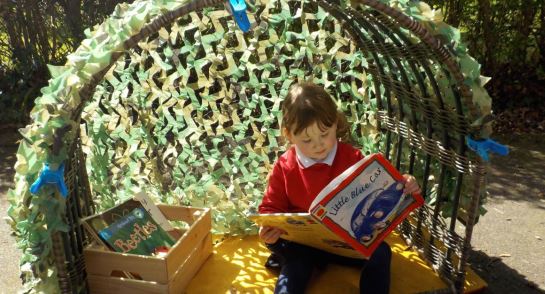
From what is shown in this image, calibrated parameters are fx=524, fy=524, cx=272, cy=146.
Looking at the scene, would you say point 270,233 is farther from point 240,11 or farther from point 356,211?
point 240,11

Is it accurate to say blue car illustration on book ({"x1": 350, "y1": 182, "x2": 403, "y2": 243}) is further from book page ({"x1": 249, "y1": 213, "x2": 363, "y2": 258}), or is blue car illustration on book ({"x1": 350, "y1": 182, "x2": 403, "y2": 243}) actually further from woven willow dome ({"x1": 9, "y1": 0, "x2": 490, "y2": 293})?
woven willow dome ({"x1": 9, "y1": 0, "x2": 490, "y2": 293})

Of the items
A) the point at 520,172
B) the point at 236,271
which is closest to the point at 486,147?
the point at 236,271

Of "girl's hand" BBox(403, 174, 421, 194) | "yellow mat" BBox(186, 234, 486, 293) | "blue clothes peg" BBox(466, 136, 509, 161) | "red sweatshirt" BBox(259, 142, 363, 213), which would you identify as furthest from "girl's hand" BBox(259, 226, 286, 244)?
"blue clothes peg" BBox(466, 136, 509, 161)

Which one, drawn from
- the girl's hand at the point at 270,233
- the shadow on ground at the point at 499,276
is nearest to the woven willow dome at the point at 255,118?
the shadow on ground at the point at 499,276

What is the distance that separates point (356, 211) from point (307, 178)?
33 cm

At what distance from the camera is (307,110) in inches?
79.1

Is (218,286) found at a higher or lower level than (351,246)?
lower

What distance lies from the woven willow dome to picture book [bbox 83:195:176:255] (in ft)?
0.27

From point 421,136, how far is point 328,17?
776 millimetres

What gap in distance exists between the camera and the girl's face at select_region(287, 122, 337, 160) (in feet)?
6.67

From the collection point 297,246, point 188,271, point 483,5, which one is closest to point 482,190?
point 297,246

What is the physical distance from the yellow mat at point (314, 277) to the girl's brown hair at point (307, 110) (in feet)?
2.19

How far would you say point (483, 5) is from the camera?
201 inches

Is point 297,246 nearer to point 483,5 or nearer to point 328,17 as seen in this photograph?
point 328,17
